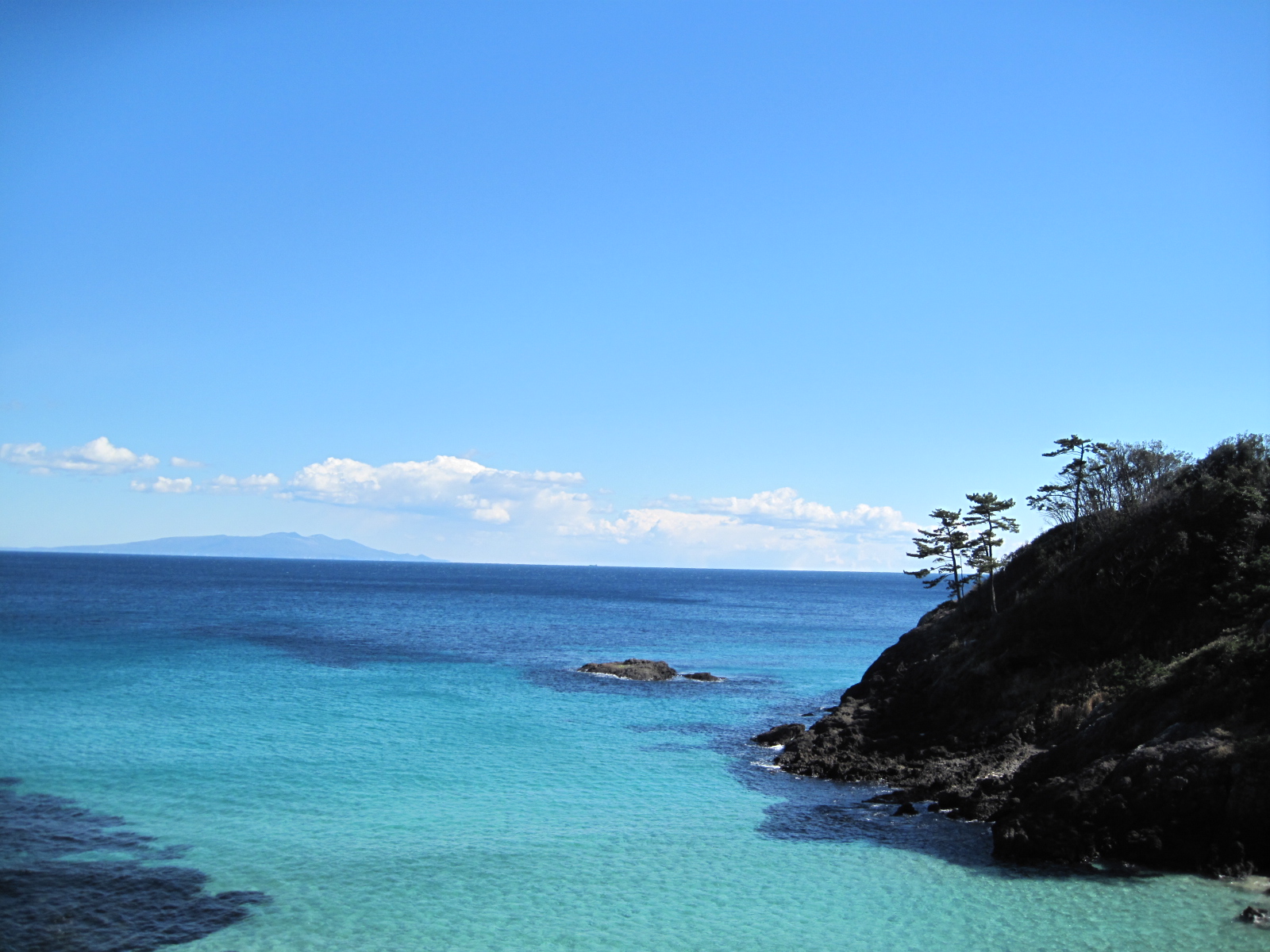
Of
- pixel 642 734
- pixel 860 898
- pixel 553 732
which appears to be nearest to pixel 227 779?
pixel 553 732

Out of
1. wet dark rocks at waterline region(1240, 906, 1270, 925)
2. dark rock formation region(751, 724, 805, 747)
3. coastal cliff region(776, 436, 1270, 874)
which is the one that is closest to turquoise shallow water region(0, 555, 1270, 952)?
wet dark rocks at waterline region(1240, 906, 1270, 925)

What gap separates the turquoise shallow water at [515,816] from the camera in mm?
20859

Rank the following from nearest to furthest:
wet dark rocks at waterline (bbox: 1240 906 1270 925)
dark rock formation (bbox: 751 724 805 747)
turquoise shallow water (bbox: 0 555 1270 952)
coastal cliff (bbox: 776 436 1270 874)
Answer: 1. wet dark rocks at waterline (bbox: 1240 906 1270 925)
2. turquoise shallow water (bbox: 0 555 1270 952)
3. coastal cliff (bbox: 776 436 1270 874)
4. dark rock formation (bbox: 751 724 805 747)

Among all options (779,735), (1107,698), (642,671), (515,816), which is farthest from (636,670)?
(1107,698)

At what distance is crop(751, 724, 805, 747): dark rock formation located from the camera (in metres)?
41.7

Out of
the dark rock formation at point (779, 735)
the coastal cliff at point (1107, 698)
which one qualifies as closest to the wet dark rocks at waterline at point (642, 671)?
the coastal cliff at point (1107, 698)

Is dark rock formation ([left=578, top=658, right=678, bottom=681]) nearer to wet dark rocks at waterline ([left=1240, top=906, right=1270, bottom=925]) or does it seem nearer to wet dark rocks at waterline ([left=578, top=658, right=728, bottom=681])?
wet dark rocks at waterline ([left=578, top=658, right=728, bottom=681])

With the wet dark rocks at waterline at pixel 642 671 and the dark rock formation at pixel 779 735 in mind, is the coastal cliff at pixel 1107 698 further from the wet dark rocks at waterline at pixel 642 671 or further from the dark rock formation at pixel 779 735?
the wet dark rocks at waterline at pixel 642 671

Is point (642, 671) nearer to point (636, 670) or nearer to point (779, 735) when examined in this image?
point (636, 670)

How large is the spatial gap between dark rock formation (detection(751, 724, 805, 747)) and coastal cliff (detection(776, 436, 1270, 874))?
1132 millimetres

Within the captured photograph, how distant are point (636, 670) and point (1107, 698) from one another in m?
35.1

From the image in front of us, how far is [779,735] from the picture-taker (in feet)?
139

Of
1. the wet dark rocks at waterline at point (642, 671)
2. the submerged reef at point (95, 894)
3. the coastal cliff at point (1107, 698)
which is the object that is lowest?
the wet dark rocks at waterline at point (642, 671)

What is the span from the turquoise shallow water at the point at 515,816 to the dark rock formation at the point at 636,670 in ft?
6.45
